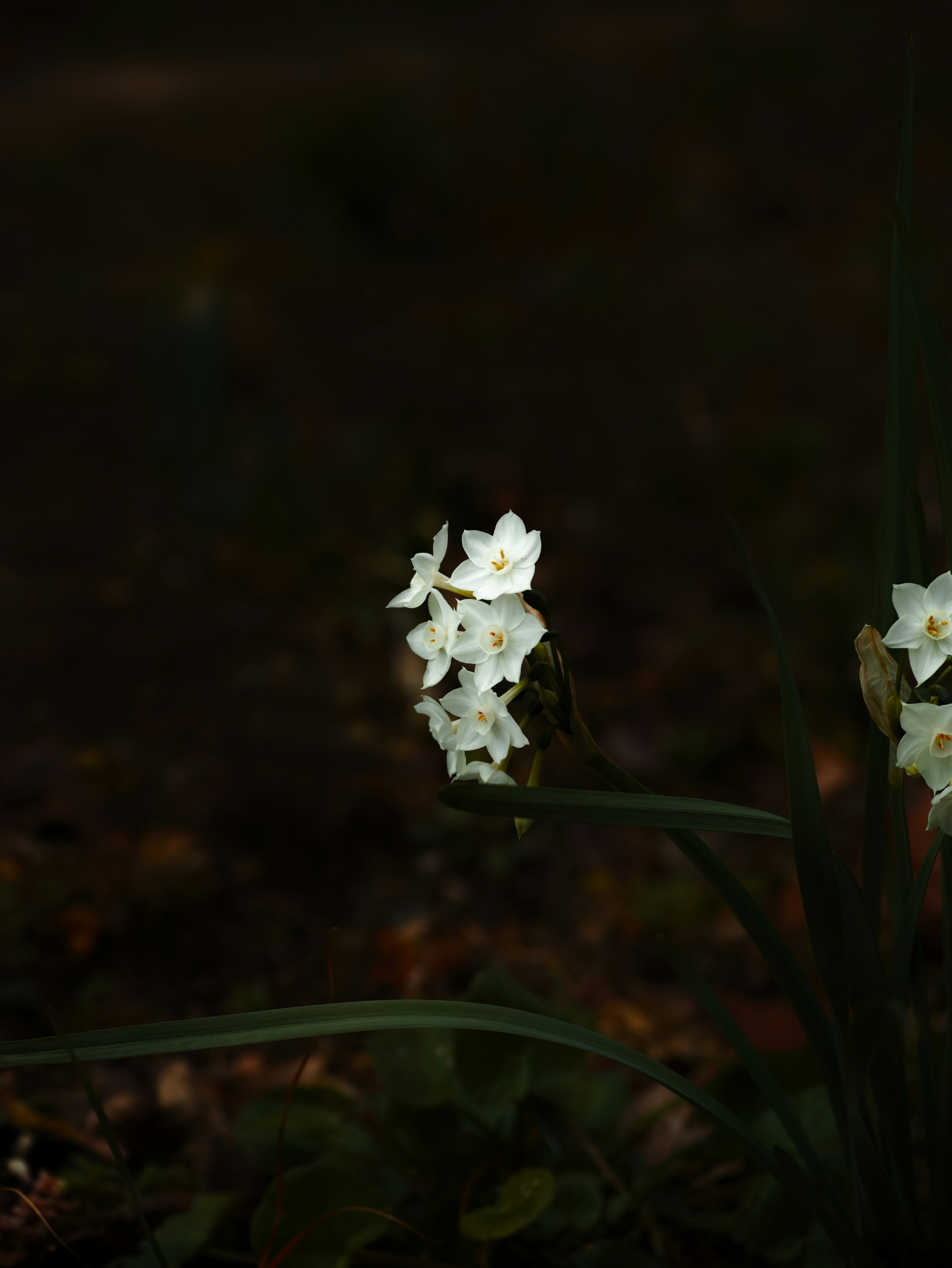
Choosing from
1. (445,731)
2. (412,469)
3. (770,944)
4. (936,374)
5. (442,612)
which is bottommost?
(770,944)

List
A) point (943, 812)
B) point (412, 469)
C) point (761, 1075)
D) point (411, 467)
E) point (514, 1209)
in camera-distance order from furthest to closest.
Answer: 1. point (411, 467)
2. point (412, 469)
3. point (514, 1209)
4. point (761, 1075)
5. point (943, 812)

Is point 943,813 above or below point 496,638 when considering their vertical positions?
below

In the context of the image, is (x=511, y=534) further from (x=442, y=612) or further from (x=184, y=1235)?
(x=184, y=1235)

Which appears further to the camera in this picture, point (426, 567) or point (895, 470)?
point (895, 470)

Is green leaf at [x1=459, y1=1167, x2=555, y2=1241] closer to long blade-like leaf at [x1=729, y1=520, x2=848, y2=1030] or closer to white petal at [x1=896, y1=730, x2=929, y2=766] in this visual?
long blade-like leaf at [x1=729, y1=520, x2=848, y2=1030]

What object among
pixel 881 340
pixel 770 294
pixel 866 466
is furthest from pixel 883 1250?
pixel 770 294

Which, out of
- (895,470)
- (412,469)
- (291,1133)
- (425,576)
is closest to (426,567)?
(425,576)
